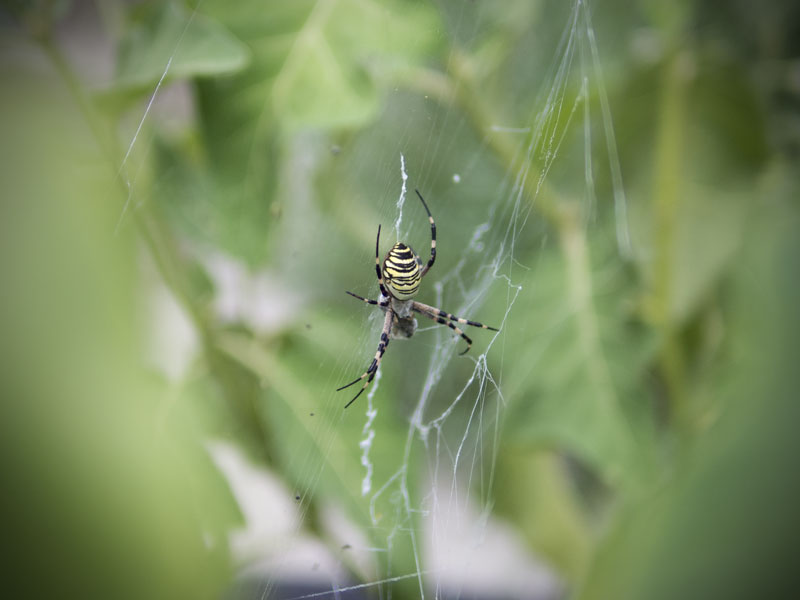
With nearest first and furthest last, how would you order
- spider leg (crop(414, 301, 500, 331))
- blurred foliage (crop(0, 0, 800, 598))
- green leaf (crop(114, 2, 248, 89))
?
blurred foliage (crop(0, 0, 800, 598)) < green leaf (crop(114, 2, 248, 89)) < spider leg (crop(414, 301, 500, 331))

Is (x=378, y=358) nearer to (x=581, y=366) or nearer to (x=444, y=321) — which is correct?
(x=444, y=321)

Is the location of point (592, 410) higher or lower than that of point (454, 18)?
lower

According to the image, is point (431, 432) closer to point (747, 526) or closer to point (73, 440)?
point (747, 526)

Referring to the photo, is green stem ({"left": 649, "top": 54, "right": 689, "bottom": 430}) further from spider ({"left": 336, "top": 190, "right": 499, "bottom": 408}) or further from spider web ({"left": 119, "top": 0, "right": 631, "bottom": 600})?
spider ({"left": 336, "top": 190, "right": 499, "bottom": 408})

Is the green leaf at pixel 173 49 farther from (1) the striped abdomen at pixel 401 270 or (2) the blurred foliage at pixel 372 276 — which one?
(1) the striped abdomen at pixel 401 270

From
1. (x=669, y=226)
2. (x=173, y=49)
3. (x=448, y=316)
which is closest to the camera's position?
(x=173, y=49)

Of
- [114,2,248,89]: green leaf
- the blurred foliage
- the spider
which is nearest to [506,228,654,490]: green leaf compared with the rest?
the blurred foliage

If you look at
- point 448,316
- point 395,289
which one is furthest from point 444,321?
point 395,289

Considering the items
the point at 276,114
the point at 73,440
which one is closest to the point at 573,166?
the point at 276,114
